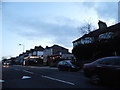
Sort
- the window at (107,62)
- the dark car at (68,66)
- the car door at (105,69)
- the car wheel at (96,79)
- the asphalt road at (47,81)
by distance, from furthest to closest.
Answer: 1. the dark car at (68,66)
2. the asphalt road at (47,81)
3. the car wheel at (96,79)
4. the window at (107,62)
5. the car door at (105,69)

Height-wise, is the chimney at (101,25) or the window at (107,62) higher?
the chimney at (101,25)

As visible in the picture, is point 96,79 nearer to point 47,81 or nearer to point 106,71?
point 106,71

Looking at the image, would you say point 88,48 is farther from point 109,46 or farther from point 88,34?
point 88,34

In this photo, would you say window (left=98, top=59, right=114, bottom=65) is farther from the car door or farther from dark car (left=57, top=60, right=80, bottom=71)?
dark car (left=57, top=60, right=80, bottom=71)

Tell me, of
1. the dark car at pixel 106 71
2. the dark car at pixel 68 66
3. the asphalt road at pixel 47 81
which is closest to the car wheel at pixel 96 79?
the dark car at pixel 106 71

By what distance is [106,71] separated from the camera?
9.90 meters

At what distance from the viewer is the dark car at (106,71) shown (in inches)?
370

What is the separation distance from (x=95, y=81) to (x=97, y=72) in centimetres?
50

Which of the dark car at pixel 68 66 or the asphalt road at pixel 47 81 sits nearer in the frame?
the asphalt road at pixel 47 81

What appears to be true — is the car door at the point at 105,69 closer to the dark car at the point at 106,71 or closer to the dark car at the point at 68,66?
the dark car at the point at 106,71

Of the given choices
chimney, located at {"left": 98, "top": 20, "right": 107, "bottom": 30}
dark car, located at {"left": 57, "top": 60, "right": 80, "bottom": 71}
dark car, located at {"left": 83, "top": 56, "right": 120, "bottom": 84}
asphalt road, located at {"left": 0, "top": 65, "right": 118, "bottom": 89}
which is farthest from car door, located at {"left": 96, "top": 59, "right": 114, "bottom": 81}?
chimney, located at {"left": 98, "top": 20, "right": 107, "bottom": 30}

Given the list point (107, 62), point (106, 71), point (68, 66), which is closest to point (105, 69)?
point (106, 71)

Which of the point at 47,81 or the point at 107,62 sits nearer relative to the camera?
the point at 107,62

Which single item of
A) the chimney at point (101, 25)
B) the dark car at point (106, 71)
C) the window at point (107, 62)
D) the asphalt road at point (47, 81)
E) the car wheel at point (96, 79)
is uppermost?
the chimney at point (101, 25)
